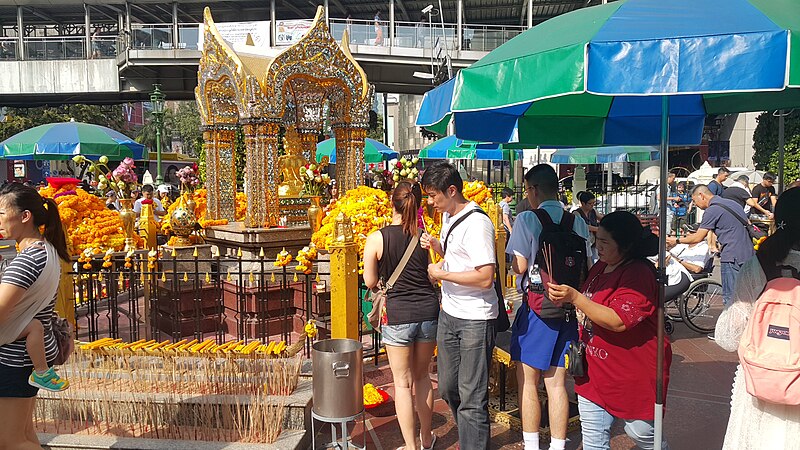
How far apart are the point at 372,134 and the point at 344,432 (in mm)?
52305

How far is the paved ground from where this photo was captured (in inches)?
166

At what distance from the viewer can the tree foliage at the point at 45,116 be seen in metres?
32.9

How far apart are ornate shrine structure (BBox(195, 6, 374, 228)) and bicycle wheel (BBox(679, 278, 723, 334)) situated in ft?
18.8

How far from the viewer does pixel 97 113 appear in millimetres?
39562

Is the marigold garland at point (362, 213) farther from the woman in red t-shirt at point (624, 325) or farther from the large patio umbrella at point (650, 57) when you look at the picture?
the woman in red t-shirt at point (624, 325)

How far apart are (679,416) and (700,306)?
3133 mm

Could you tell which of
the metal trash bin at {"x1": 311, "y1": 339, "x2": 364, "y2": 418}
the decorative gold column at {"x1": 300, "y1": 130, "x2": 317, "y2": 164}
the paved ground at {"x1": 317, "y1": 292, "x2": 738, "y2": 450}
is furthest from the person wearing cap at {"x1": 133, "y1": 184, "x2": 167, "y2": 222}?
the metal trash bin at {"x1": 311, "y1": 339, "x2": 364, "y2": 418}

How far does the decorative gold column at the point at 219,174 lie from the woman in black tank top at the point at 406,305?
23.2ft

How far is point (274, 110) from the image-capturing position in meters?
8.63

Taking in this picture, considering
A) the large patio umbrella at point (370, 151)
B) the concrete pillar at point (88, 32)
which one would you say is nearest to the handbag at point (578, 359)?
the large patio umbrella at point (370, 151)

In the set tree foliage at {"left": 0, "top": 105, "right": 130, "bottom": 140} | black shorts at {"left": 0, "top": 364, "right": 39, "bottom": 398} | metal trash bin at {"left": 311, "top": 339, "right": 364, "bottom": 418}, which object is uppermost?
tree foliage at {"left": 0, "top": 105, "right": 130, "bottom": 140}

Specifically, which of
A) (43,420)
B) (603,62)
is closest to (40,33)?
(43,420)

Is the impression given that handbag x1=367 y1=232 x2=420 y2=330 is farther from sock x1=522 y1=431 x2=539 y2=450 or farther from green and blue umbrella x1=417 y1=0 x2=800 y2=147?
sock x1=522 y1=431 x2=539 y2=450

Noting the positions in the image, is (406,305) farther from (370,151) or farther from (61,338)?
(370,151)
